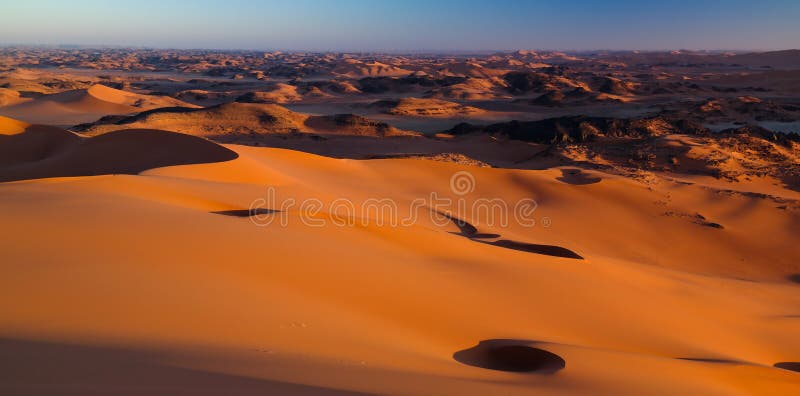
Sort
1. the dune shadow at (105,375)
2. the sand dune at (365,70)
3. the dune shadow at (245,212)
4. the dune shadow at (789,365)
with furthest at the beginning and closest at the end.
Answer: the sand dune at (365,70) < the dune shadow at (245,212) < the dune shadow at (789,365) < the dune shadow at (105,375)

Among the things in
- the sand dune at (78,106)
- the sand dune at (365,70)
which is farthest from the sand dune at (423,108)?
the sand dune at (365,70)

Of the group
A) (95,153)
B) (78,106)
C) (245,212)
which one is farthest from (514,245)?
(78,106)

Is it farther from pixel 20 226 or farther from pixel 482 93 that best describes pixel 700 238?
pixel 482 93

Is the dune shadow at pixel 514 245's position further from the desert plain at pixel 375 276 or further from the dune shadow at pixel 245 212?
the dune shadow at pixel 245 212

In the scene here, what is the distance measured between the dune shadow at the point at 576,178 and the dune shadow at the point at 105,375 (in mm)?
12601

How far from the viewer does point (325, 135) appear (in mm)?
26156

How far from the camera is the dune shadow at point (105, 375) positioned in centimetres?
204

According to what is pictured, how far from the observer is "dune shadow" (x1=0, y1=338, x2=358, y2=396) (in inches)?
80.5

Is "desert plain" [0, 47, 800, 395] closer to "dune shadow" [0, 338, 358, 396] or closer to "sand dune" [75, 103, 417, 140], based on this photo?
"dune shadow" [0, 338, 358, 396]

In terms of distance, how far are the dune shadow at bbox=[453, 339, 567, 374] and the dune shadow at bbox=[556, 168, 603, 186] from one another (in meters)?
10.7

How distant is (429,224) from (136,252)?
5.76 m

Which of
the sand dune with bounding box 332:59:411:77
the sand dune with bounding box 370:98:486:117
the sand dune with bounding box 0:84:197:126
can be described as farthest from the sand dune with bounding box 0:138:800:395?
the sand dune with bounding box 332:59:411:77

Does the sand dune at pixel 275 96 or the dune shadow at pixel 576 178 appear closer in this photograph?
the dune shadow at pixel 576 178

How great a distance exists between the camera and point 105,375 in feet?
7.20
